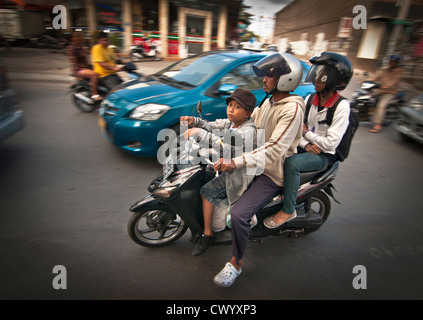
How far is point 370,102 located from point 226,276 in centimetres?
644

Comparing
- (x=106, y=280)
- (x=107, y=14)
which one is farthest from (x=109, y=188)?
(x=107, y=14)

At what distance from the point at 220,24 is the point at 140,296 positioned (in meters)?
20.6

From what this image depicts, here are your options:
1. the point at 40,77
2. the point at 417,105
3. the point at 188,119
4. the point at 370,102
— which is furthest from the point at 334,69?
the point at 40,77

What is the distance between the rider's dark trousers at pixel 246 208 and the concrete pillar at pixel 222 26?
1967 centimetres

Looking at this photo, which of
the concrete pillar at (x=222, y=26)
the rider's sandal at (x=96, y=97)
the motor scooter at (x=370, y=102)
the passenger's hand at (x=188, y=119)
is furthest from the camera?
the concrete pillar at (x=222, y=26)

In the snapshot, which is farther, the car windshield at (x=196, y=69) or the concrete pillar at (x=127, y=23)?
the concrete pillar at (x=127, y=23)

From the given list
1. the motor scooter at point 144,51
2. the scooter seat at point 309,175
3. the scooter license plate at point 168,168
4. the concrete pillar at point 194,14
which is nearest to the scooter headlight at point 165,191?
the scooter license plate at point 168,168

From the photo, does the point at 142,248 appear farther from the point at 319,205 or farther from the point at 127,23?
the point at 127,23

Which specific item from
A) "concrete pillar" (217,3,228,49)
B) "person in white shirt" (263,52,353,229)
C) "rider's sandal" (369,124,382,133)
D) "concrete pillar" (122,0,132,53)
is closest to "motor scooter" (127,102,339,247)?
"person in white shirt" (263,52,353,229)

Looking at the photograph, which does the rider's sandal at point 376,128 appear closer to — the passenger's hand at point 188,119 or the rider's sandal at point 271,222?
the rider's sandal at point 271,222

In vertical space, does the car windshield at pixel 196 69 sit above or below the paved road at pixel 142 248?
above

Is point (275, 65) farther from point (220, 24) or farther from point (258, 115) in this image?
point (220, 24)

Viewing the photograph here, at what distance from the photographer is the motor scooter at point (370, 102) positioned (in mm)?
6742

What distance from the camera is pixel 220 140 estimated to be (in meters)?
2.04
